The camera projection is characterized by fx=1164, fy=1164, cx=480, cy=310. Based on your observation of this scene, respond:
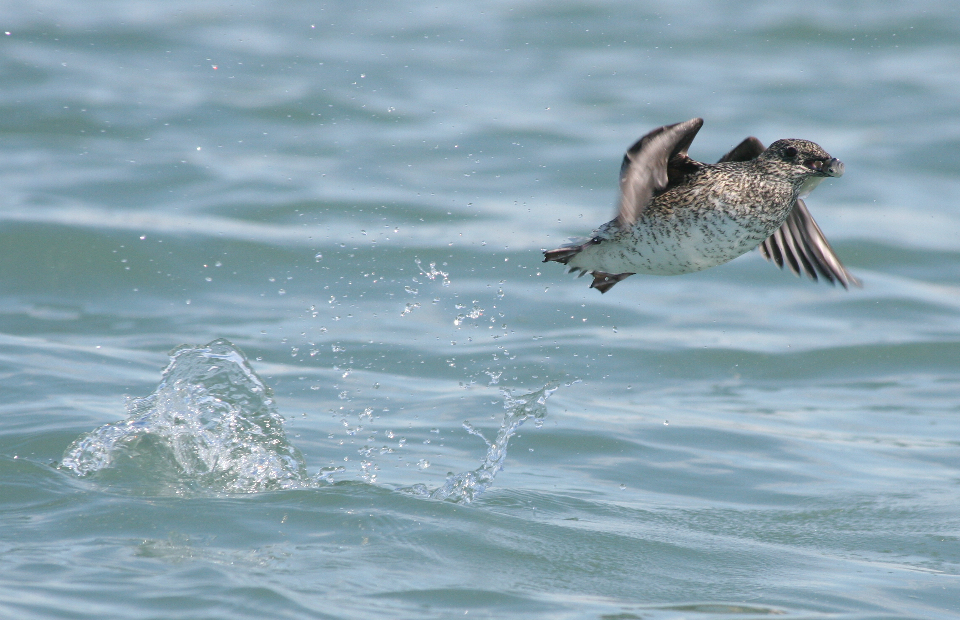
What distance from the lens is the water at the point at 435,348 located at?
4.74 m

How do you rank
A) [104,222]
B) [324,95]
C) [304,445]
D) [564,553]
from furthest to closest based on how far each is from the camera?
[324,95] < [104,222] < [304,445] < [564,553]

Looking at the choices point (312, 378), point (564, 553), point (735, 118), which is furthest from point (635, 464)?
point (735, 118)

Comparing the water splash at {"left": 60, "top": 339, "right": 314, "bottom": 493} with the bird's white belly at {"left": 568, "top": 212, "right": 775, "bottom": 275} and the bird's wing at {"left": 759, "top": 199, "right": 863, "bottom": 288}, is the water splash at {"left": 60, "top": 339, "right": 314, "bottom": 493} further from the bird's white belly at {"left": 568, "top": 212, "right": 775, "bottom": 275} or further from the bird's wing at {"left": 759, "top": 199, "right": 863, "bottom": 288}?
the bird's wing at {"left": 759, "top": 199, "right": 863, "bottom": 288}

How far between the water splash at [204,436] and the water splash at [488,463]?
585 millimetres

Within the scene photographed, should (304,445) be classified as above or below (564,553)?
above

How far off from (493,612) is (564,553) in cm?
66

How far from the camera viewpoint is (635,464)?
647 centimetres

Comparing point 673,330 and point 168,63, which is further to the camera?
point 168,63

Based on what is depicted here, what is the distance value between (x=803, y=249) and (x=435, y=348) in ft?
11.0

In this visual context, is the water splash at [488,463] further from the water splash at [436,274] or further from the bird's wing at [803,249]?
the water splash at [436,274]

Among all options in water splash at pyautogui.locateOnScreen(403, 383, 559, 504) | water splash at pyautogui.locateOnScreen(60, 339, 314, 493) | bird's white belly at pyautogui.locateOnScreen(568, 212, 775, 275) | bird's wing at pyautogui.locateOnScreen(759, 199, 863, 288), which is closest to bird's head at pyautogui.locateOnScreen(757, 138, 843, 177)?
bird's white belly at pyautogui.locateOnScreen(568, 212, 775, 275)

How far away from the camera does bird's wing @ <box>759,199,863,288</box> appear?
209 inches

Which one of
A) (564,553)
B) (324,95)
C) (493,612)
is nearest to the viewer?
(493,612)

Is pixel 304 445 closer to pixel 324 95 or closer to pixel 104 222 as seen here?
pixel 104 222
